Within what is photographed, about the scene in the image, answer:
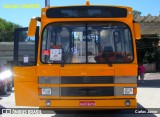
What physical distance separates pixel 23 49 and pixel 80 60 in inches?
61.2

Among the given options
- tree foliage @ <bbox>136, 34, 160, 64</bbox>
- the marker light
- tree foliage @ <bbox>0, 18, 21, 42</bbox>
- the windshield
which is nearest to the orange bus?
the windshield

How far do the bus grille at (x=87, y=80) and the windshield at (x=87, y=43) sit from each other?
1.30ft

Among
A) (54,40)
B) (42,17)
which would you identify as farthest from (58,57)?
(42,17)

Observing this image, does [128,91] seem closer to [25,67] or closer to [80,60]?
[80,60]

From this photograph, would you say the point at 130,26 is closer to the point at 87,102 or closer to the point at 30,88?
the point at 87,102

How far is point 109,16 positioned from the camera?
395 inches

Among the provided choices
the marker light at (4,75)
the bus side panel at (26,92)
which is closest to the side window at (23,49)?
the bus side panel at (26,92)

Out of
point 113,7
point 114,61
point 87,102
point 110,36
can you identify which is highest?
point 113,7

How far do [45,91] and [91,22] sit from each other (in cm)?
205

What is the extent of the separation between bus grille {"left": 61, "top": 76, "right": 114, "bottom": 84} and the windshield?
396mm

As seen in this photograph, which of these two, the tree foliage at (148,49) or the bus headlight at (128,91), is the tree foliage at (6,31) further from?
the bus headlight at (128,91)

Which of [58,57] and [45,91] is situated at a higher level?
[58,57]

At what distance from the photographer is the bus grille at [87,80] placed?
9781mm

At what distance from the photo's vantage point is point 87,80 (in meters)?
9.78
